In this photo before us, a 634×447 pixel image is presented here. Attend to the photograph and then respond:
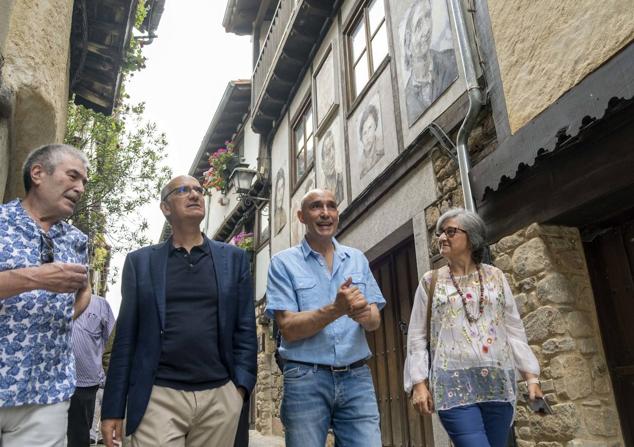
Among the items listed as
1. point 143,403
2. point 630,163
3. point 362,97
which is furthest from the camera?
point 362,97

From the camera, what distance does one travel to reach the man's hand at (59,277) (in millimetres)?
1983

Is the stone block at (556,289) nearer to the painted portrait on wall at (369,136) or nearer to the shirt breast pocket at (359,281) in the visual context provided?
the shirt breast pocket at (359,281)

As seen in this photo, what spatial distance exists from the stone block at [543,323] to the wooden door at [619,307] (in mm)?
387

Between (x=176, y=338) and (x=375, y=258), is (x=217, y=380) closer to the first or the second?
(x=176, y=338)

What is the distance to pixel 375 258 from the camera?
7000 millimetres

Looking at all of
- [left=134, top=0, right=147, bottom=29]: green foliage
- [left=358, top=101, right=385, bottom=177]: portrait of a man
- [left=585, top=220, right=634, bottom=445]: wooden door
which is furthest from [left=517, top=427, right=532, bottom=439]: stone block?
[left=134, top=0, right=147, bottom=29]: green foliage

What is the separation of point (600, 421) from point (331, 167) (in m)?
5.79

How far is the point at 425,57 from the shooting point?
604 cm

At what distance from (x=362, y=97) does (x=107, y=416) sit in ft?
20.6

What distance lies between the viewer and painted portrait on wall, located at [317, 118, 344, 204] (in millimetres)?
8367

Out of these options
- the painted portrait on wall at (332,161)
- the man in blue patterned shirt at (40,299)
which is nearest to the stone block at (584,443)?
the man in blue patterned shirt at (40,299)

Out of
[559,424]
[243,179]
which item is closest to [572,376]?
[559,424]

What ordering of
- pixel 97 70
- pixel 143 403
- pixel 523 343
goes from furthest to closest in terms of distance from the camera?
pixel 97 70
pixel 523 343
pixel 143 403

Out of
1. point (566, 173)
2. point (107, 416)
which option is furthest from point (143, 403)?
point (566, 173)
